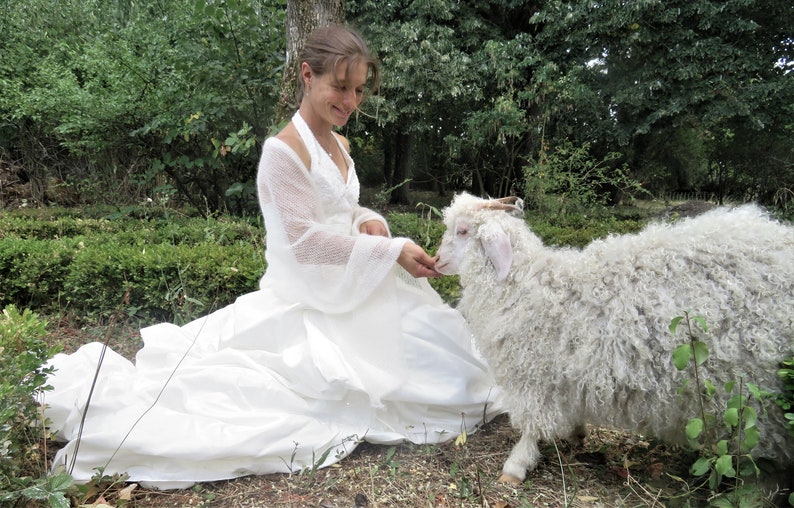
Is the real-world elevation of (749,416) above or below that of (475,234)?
below

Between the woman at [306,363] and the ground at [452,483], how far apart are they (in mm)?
83

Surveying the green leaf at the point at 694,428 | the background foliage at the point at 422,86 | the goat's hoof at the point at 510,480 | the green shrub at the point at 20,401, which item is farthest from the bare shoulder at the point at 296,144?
the background foliage at the point at 422,86

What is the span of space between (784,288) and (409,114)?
34.8 feet

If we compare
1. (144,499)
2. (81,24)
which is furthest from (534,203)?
(81,24)

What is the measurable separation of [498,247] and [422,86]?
9.23 m

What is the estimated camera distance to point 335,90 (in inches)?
109

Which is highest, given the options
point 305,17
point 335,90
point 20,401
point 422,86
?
point 422,86

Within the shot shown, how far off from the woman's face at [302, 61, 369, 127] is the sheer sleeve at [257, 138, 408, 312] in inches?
13.5

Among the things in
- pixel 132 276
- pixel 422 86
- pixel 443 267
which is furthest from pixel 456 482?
pixel 422 86

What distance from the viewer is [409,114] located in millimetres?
11883

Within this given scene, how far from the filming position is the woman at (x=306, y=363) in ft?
8.09

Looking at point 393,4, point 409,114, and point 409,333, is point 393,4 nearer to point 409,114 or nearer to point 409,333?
point 409,114

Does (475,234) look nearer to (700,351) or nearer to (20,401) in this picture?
(700,351)

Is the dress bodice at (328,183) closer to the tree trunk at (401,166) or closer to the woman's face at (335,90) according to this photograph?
the woman's face at (335,90)
